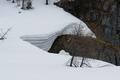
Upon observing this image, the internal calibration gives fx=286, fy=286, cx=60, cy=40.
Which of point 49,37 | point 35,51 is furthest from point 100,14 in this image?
point 35,51

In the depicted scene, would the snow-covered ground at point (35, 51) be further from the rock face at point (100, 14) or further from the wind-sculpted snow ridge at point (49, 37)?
the rock face at point (100, 14)

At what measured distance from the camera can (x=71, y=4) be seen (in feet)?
49.9

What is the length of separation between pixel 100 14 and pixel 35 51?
6.61 m

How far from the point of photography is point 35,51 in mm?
8773

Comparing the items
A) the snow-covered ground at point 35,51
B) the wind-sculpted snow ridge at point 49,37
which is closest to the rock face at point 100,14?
the snow-covered ground at point 35,51

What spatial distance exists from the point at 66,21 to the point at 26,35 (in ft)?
8.81

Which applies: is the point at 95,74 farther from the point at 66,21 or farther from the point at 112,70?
the point at 66,21

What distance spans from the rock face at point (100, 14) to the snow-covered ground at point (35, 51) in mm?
693

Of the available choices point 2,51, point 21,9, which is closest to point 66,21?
point 21,9

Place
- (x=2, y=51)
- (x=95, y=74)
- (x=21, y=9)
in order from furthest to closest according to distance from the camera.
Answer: (x=21, y=9)
(x=2, y=51)
(x=95, y=74)

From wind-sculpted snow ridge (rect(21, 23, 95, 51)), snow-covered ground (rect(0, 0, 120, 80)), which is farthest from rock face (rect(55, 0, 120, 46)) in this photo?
wind-sculpted snow ridge (rect(21, 23, 95, 51))

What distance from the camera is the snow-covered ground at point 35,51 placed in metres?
6.00

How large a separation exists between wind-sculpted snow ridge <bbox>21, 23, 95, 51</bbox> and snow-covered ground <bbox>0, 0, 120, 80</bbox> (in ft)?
0.31

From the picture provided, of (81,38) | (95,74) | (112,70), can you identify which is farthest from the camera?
(81,38)
